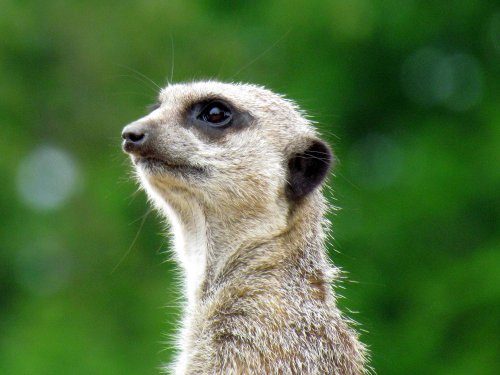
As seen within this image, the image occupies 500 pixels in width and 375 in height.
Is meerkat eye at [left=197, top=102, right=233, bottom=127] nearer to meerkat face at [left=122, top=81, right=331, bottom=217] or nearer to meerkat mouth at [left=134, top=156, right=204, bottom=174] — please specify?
meerkat face at [left=122, top=81, right=331, bottom=217]

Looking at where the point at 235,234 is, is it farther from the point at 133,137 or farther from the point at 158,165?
the point at 133,137

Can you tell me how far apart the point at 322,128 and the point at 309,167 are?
13.2 ft

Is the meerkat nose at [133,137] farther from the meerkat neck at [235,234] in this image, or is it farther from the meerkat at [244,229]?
the meerkat neck at [235,234]

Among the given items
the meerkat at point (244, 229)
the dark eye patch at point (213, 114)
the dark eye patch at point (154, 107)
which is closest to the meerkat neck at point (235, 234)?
the meerkat at point (244, 229)

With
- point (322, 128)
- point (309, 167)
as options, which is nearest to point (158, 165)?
point (309, 167)

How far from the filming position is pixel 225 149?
17.7 ft

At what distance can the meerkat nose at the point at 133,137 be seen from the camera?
516 centimetres

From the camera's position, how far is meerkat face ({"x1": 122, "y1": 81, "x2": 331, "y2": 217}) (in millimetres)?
5270

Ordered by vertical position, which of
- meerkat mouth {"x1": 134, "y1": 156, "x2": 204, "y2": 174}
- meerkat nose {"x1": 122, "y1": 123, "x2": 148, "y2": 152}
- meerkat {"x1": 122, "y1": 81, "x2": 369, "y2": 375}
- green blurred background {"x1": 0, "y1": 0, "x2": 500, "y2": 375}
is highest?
meerkat nose {"x1": 122, "y1": 123, "x2": 148, "y2": 152}

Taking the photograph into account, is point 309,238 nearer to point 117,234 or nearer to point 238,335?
point 238,335

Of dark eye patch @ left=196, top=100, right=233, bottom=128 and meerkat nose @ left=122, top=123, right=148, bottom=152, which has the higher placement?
meerkat nose @ left=122, top=123, right=148, bottom=152

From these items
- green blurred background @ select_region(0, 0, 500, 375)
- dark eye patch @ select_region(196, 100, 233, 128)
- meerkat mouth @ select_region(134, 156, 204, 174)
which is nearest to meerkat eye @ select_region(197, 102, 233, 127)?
dark eye patch @ select_region(196, 100, 233, 128)

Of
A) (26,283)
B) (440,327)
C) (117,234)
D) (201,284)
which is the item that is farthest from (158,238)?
(201,284)

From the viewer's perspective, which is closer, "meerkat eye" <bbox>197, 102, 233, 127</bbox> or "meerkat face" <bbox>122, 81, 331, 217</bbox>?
"meerkat face" <bbox>122, 81, 331, 217</bbox>
